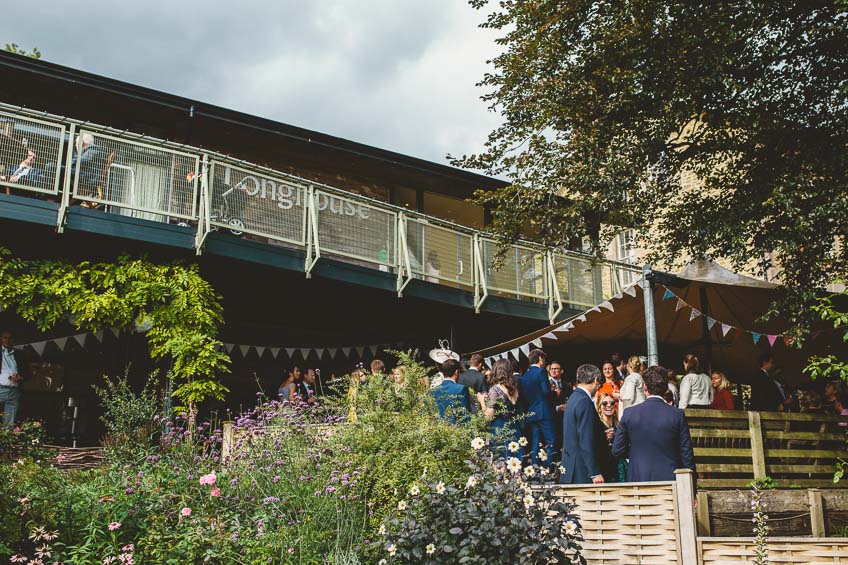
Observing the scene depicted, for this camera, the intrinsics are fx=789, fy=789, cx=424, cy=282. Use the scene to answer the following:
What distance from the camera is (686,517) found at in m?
5.45

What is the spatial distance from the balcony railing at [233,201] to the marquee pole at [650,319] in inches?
87.9

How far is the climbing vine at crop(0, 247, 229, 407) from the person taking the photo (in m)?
11.1

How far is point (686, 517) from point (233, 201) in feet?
28.7

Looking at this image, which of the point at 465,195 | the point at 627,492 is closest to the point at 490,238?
the point at 465,195

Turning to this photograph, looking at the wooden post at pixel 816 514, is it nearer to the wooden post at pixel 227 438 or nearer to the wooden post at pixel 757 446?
the wooden post at pixel 757 446

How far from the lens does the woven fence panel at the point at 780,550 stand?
4.92 m


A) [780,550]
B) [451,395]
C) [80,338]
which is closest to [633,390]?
[451,395]

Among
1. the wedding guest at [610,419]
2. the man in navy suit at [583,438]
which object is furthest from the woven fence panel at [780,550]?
the wedding guest at [610,419]

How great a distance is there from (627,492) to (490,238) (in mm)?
10739

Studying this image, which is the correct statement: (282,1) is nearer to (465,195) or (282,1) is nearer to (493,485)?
(493,485)

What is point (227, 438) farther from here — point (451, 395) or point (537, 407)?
point (537, 407)

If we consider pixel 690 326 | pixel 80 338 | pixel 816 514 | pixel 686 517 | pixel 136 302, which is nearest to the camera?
pixel 686 517

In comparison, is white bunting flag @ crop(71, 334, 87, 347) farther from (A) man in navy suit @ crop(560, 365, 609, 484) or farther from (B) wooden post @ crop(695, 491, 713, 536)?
(B) wooden post @ crop(695, 491, 713, 536)

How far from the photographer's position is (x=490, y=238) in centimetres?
1623
